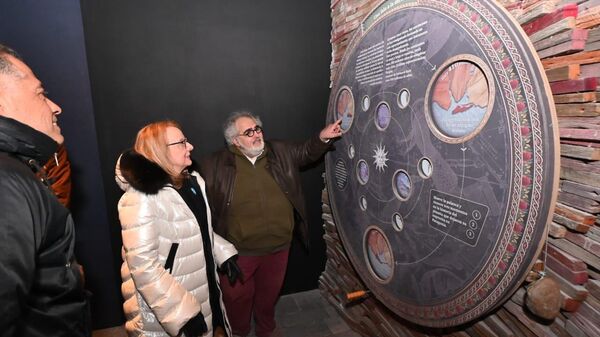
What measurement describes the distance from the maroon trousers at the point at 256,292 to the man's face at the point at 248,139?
0.89m

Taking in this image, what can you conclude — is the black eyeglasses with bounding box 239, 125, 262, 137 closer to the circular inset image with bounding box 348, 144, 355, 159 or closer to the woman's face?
the woman's face

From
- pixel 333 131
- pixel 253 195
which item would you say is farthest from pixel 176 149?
pixel 333 131

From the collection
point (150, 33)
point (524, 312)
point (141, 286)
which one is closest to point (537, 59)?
point (524, 312)

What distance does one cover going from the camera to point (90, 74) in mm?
2891

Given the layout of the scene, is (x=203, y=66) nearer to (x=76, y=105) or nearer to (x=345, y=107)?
(x=76, y=105)

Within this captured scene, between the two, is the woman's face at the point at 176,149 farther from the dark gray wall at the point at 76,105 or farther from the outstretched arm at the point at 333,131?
the dark gray wall at the point at 76,105

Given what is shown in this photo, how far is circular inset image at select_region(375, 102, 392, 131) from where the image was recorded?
2.11 meters

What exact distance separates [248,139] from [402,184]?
1.25 meters

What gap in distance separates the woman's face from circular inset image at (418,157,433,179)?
1.43 meters

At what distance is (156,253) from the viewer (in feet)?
6.24

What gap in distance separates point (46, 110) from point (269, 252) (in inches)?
75.4

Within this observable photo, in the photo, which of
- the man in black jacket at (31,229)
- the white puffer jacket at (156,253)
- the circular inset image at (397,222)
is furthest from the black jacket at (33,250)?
the circular inset image at (397,222)

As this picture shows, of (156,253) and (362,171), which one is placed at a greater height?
(362,171)

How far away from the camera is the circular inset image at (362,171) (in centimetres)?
241
